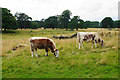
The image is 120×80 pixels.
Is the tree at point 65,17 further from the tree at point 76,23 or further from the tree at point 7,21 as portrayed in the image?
the tree at point 7,21

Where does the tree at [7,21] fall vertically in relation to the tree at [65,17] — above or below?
below

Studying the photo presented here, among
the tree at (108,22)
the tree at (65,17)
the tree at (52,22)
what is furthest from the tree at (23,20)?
the tree at (108,22)

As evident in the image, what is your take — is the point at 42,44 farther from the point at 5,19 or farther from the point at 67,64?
the point at 5,19

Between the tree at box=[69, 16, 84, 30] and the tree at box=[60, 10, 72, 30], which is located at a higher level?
the tree at box=[60, 10, 72, 30]

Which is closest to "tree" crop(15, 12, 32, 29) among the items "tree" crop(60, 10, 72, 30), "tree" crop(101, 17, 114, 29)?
"tree" crop(60, 10, 72, 30)

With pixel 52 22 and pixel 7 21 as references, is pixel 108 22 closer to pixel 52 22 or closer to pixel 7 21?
pixel 52 22

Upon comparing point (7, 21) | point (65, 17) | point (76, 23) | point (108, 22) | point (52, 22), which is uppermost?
point (65, 17)

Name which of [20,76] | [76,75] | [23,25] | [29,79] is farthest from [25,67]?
[23,25]

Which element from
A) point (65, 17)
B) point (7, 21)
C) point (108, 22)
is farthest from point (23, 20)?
point (108, 22)

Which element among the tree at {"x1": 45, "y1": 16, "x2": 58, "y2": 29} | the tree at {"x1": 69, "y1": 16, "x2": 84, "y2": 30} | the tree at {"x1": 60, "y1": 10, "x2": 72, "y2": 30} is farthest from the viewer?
the tree at {"x1": 45, "y1": 16, "x2": 58, "y2": 29}

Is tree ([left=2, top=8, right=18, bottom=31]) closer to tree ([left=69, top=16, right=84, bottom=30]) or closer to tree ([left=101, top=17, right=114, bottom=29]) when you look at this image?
tree ([left=69, top=16, right=84, bottom=30])

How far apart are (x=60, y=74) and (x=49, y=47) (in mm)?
4086

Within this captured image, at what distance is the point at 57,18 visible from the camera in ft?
247

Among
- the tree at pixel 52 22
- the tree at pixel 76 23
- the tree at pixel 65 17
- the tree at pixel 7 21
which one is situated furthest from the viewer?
the tree at pixel 52 22
